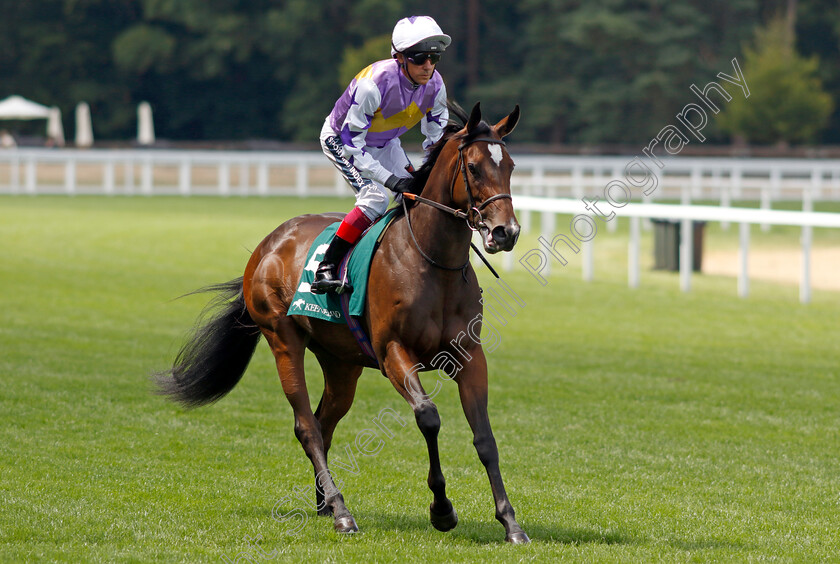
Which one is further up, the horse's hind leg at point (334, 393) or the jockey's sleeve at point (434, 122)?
the jockey's sleeve at point (434, 122)

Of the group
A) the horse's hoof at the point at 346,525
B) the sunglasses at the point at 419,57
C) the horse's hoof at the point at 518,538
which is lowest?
the horse's hoof at the point at 346,525

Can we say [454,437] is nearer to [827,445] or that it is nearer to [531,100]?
[827,445]

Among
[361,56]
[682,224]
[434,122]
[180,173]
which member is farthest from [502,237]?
[361,56]

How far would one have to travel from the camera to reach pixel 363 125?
5.14 metres

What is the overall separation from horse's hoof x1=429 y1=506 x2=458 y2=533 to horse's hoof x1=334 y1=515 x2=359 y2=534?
0.35m

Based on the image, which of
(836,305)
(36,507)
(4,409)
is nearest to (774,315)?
(836,305)

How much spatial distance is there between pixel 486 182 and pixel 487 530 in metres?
1.53

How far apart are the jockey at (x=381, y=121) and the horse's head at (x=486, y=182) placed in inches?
18.7

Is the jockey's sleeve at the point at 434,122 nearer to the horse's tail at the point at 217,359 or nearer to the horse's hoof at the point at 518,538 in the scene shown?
the horse's tail at the point at 217,359

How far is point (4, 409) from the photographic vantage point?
7023mm

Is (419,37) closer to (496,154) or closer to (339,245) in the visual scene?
(496,154)

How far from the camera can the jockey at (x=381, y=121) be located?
5.03 metres

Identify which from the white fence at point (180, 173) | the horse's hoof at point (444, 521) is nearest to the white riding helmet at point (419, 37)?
the horse's hoof at point (444, 521)

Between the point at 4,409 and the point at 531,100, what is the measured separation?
133 feet
